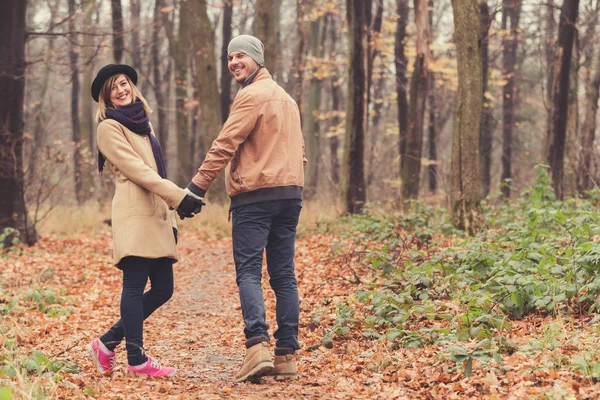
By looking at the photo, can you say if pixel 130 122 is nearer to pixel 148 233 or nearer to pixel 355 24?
pixel 148 233

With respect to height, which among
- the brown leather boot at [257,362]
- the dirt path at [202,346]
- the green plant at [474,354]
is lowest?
the dirt path at [202,346]

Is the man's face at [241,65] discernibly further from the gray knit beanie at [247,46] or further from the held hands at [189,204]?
the held hands at [189,204]

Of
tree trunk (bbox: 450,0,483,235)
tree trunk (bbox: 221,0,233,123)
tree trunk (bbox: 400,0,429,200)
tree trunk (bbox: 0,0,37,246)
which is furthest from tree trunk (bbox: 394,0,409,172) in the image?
tree trunk (bbox: 0,0,37,246)

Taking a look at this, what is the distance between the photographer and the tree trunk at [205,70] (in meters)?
17.8

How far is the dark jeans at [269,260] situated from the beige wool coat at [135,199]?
50cm

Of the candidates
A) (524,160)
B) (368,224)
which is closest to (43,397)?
(368,224)

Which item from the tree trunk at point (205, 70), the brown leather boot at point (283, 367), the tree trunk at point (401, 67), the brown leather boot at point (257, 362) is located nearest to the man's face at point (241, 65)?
the brown leather boot at point (257, 362)

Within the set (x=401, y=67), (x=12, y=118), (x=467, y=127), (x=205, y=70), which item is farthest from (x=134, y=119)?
(x=401, y=67)

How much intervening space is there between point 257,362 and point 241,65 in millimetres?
2092

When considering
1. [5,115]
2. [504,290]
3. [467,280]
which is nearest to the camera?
[504,290]

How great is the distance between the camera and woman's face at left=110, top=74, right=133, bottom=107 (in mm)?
4883

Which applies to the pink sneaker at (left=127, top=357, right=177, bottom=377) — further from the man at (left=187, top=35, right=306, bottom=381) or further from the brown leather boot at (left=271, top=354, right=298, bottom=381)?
the brown leather boot at (left=271, top=354, right=298, bottom=381)

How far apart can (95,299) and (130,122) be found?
441 cm

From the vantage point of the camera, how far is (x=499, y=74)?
25312mm
